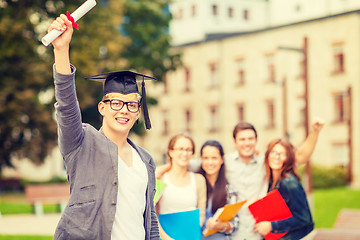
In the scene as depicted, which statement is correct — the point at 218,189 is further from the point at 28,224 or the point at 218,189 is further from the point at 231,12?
the point at 231,12

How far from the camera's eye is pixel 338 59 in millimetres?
38344

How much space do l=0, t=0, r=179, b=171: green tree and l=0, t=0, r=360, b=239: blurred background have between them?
0.05 metres

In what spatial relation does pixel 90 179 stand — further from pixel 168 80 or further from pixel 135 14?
pixel 168 80

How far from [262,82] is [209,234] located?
37.8 meters

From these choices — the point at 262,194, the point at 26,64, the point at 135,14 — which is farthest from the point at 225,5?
the point at 262,194

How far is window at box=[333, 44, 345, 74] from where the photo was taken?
124ft

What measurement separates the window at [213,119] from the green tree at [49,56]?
14.3 metres

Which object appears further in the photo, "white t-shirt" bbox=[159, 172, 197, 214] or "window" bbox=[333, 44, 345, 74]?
"window" bbox=[333, 44, 345, 74]

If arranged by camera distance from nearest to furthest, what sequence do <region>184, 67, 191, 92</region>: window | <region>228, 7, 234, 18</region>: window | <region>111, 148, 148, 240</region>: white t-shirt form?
1. <region>111, 148, 148, 240</region>: white t-shirt
2. <region>184, 67, 191, 92</region>: window
3. <region>228, 7, 234, 18</region>: window

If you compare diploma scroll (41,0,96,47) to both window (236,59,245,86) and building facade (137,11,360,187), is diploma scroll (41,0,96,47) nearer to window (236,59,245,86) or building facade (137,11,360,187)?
building facade (137,11,360,187)

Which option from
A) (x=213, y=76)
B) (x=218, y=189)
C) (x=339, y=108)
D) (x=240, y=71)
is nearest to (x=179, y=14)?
(x=213, y=76)

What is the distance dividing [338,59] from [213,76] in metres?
11.0

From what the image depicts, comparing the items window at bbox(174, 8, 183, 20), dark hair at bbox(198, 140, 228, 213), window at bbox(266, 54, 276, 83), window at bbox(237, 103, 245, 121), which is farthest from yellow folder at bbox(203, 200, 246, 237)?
window at bbox(174, 8, 183, 20)

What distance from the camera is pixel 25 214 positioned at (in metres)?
17.5
